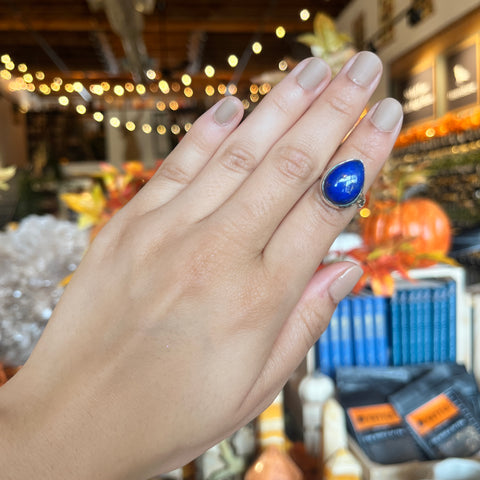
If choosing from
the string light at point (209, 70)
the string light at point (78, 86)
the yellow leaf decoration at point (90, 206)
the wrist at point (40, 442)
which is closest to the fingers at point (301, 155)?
the wrist at point (40, 442)

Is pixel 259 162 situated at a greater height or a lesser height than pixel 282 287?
greater

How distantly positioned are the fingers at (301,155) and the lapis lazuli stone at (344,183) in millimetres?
18

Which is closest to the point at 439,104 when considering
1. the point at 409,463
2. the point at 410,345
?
the point at 410,345

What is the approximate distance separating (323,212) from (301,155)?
0.17 feet

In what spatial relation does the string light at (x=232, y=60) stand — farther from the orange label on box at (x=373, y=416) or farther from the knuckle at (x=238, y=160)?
the knuckle at (x=238, y=160)

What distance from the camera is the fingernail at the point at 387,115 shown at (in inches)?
17.2

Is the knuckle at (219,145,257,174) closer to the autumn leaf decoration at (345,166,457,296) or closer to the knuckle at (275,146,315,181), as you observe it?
the knuckle at (275,146,315,181)

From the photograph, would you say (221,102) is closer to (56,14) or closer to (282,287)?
(282,287)

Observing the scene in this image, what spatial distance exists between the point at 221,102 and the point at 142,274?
0.18 meters

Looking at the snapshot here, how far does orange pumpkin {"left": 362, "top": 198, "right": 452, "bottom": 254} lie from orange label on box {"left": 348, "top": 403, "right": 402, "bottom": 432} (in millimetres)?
297

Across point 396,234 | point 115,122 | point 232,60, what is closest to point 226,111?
point 396,234

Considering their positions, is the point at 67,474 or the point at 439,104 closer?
the point at 67,474

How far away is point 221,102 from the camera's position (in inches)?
18.7

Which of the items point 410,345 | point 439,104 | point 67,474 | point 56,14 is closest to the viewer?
point 67,474
